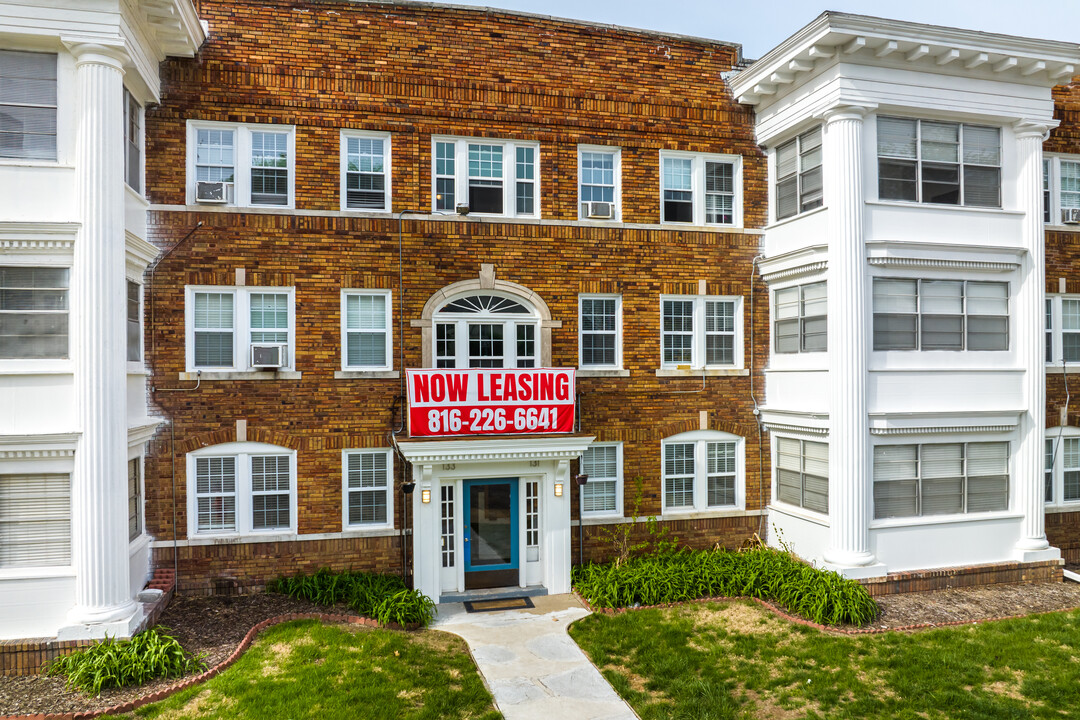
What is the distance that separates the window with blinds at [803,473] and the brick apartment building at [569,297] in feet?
0.22

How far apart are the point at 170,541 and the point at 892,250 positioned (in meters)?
13.1

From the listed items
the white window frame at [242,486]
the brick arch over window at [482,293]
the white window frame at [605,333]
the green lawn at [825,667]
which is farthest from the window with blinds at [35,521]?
the white window frame at [605,333]

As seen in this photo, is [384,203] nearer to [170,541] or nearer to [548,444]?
[548,444]

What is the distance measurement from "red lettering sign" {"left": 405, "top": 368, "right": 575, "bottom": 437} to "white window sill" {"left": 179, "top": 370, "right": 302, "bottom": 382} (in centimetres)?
208

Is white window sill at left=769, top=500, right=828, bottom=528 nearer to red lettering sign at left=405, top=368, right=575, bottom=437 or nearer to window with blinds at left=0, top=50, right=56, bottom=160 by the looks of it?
red lettering sign at left=405, top=368, right=575, bottom=437

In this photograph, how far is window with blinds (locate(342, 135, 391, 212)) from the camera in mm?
12141

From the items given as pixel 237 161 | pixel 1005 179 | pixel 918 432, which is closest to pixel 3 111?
pixel 237 161

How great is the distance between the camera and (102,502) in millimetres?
9227

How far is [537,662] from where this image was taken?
9.49m

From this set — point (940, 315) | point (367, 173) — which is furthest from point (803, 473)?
point (367, 173)

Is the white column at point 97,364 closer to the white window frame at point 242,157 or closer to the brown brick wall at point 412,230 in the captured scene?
the brown brick wall at point 412,230

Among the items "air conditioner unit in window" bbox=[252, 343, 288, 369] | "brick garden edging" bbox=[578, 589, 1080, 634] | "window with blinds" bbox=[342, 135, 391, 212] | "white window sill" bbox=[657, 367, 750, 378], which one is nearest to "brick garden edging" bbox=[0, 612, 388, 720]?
"brick garden edging" bbox=[578, 589, 1080, 634]

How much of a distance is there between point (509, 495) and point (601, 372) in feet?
9.24

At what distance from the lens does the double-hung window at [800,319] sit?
12328 mm
